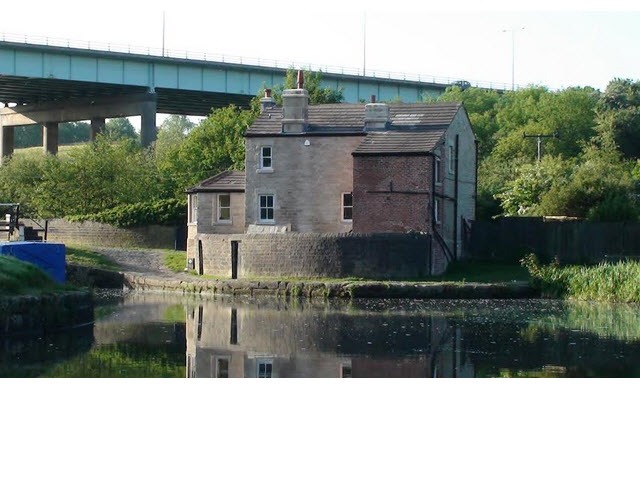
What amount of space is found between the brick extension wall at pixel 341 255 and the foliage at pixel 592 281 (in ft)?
14.6

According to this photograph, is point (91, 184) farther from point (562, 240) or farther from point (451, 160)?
point (562, 240)

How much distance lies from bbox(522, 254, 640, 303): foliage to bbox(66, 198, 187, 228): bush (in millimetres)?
21474

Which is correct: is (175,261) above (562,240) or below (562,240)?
below

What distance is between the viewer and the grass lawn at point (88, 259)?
51.3 meters

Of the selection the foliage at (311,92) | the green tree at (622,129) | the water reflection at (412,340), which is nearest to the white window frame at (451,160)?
the water reflection at (412,340)

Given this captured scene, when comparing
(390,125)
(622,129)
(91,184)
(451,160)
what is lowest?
(91,184)

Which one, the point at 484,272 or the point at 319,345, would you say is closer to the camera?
the point at 319,345

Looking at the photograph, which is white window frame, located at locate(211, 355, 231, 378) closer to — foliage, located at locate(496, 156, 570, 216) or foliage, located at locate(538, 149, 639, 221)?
foliage, located at locate(538, 149, 639, 221)

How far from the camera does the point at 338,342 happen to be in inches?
1058

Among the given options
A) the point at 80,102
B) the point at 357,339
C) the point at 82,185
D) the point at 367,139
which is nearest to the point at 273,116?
the point at 367,139

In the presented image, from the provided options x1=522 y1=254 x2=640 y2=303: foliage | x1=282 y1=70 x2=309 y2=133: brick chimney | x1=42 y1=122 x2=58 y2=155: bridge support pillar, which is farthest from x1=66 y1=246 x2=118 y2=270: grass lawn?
x1=42 y1=122 x2=58 y2=155: bridge support pillar

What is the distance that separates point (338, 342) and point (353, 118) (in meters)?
25.3

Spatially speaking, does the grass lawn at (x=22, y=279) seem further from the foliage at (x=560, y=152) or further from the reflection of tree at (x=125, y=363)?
the foliage at (x=560, y=152)

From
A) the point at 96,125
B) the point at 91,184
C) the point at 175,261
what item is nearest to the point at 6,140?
the point at 96,125
